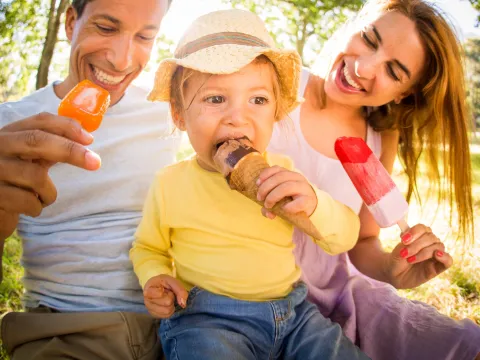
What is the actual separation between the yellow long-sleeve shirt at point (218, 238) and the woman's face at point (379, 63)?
76 cm

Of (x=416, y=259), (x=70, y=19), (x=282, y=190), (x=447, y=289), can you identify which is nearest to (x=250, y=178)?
(x=282, y=190)

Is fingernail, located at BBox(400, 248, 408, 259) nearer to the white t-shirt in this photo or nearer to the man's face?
the white t-shirt

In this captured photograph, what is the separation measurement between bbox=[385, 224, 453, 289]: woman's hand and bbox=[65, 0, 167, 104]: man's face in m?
1.70

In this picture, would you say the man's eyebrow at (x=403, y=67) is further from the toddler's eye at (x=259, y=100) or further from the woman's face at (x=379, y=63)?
the toddler's eye at (x=259, y=100)

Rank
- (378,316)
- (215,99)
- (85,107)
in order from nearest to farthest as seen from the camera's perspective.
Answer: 1. (85,107)
2. (215,99)
3. (378,316)

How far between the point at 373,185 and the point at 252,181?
0.63 metres

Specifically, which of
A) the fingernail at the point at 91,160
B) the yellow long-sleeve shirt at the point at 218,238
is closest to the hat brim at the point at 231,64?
the yellow long-sleeve shirt at the point at 218,238

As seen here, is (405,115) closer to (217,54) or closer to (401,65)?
(401,65)

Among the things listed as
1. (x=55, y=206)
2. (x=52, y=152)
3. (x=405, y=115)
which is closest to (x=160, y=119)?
(x=55, y=206)

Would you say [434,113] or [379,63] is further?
[434,113]

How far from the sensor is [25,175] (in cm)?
148

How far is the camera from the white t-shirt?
2.21 m

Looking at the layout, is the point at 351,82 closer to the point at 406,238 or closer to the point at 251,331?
the point at 406,238

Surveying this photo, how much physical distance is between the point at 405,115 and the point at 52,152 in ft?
7.02
